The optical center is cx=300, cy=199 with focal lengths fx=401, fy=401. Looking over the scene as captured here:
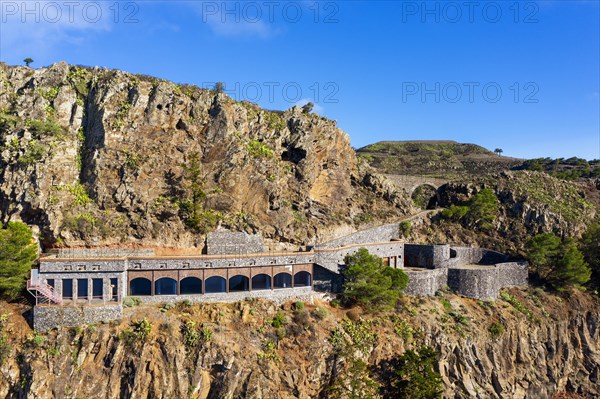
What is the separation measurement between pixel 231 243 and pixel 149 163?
556 inches

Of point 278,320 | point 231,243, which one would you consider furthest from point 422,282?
point 231,243

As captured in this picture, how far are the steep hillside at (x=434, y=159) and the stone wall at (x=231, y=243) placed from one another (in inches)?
2100

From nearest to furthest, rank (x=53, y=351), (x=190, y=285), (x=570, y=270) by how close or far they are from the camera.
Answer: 1. (x=53, y=351)
2. (x=190, y=285)
3. (x=570, y=270)

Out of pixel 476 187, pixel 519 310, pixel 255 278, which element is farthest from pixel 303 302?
pixel 476 187

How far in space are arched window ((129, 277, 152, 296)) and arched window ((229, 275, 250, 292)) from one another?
8189 mm

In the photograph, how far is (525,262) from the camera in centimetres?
5928

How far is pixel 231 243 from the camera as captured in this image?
46625 millimetres

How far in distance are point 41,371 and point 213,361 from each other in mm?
13992

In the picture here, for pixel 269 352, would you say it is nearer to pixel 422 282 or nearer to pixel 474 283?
pixel 422 282

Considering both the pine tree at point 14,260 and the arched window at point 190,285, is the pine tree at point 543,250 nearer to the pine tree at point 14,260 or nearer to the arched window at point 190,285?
the arched window at point 190,285

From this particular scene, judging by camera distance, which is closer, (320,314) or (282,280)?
(320,314)

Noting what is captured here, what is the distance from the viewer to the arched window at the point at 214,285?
136 ft

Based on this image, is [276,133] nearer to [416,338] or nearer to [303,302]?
[303,302]

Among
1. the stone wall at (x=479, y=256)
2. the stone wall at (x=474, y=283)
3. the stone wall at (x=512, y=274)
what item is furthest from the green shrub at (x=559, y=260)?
the stone wall at (x=474, y=283)
